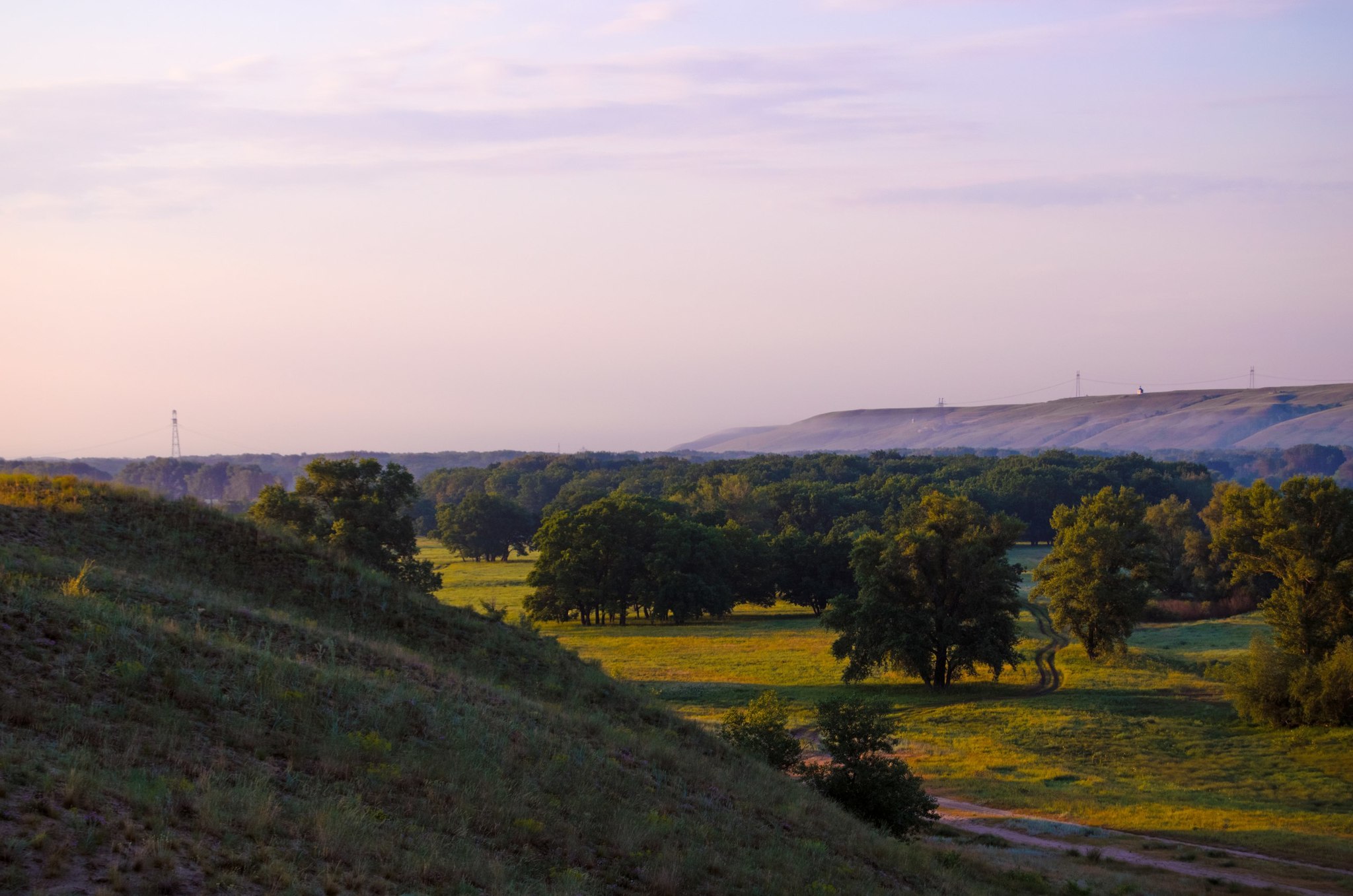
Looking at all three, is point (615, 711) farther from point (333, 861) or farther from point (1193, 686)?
point (1193, 686)

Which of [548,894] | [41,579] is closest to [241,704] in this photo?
[548,894]

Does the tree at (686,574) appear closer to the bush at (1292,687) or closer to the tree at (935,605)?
the tree at (935,605)

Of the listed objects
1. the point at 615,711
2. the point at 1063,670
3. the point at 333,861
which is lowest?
the point at 1063,670

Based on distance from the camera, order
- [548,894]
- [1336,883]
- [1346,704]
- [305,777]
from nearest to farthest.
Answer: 1. [548,894]
2. [305,777]
3. [1336,883]
4. [1346,704]

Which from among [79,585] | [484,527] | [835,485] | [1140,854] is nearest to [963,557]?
[1140,854]

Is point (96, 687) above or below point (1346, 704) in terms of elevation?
above

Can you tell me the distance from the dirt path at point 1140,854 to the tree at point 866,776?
564cm

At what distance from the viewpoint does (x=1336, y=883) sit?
2225cm

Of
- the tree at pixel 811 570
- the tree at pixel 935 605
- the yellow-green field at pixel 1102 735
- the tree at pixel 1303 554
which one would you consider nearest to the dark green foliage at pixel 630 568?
the tree at pixel 811 570

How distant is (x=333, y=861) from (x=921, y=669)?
49853 millimetres

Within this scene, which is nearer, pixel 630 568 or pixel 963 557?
pixel 963 557

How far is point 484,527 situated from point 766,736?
10721 cm

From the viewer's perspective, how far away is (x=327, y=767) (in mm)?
10875

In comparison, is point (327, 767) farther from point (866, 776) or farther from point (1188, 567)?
point (1188, 567)
